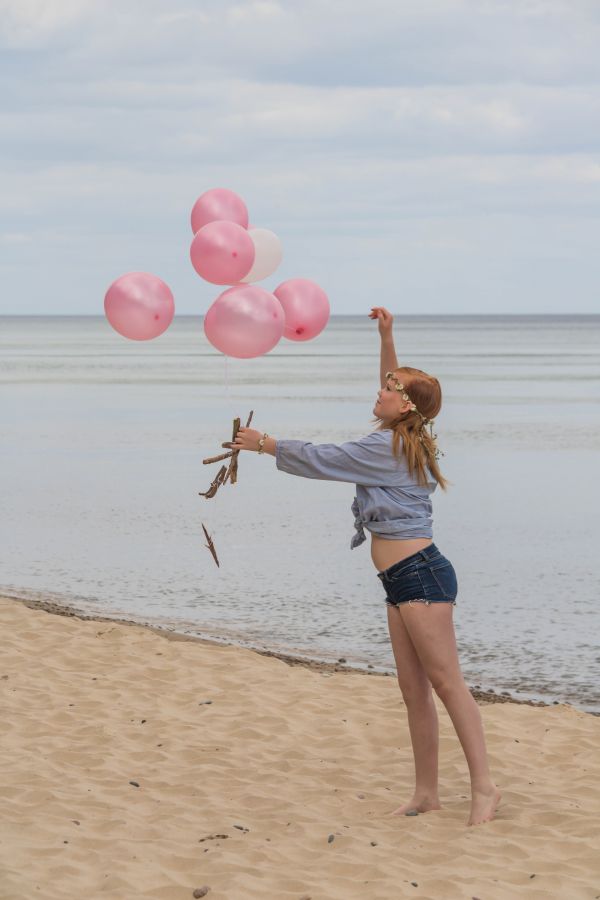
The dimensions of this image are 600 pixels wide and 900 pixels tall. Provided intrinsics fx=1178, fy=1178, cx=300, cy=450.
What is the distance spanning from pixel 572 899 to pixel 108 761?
8.28 ft

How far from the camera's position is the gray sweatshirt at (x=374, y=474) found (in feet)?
15.1

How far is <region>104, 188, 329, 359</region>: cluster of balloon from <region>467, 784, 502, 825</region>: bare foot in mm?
2256

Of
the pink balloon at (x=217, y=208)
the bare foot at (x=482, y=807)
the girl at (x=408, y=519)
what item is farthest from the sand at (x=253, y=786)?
the pink balloon at (x=217, y=208)

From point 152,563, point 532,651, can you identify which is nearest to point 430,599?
point 532,651

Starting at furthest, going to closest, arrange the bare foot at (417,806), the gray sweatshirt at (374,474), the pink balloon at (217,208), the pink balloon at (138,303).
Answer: the pink balloon at (217,208) < the pink balloon at (138,303) < the bare foot at (417,806) < the gray sweatshirt at (374,474)

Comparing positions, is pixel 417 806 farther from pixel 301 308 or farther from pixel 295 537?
pixel 295 537

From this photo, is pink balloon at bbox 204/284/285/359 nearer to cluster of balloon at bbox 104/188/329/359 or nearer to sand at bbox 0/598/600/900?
cluster of balloon at bbox 104/188/329/359

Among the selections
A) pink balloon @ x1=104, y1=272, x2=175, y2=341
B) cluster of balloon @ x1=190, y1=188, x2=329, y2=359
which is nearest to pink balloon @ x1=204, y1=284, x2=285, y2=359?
cluster of balloon @ x1=190, y1=188, x2=329, y2=359

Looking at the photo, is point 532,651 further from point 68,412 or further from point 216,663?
point 68,412

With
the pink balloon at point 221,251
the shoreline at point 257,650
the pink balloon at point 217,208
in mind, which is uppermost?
the pink balloon at point 217,208

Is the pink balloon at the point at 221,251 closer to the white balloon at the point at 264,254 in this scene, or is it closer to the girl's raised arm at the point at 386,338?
the white balloon at the point at 264,254

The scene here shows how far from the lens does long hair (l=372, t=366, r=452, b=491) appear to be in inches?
183

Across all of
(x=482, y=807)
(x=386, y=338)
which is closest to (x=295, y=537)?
(x=386, y=338)

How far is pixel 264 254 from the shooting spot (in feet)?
20.9
